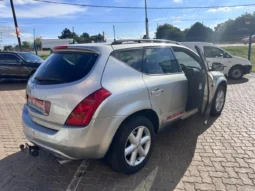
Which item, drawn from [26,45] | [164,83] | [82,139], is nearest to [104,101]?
[82,139]

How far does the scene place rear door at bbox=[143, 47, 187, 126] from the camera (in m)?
2.88

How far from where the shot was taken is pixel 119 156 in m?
2.55

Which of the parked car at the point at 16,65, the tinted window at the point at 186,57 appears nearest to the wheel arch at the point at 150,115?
the tinted window at the point at 186,57

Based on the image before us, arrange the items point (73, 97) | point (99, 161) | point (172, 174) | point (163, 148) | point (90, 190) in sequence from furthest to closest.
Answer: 1. point (163, 148)
2. point (99, 161)
3. point (172, 174)
4. point (90, 190)
5. point (73, 97)

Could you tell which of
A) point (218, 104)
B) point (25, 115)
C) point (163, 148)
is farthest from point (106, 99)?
point (218, 104)

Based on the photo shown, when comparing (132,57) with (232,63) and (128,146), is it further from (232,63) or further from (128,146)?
(232,63)

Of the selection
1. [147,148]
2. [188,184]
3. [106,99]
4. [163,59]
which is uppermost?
[163,59]

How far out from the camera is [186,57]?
165 inches

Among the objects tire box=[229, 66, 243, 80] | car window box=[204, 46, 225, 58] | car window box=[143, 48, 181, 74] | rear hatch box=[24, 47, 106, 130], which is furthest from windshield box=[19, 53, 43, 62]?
tire box=[229, 66, 243, 80]

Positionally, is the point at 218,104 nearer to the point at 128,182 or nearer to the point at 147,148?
the point at 147,148

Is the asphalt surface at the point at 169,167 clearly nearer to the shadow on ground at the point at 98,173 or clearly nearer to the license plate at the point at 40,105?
the shadow on ground at the point at 98,173

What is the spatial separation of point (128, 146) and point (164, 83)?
102 cm

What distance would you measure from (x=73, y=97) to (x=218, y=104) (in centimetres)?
369

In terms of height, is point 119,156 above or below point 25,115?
below
